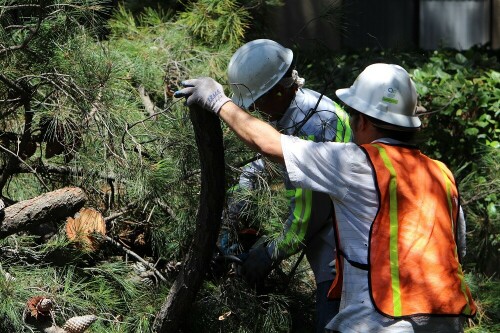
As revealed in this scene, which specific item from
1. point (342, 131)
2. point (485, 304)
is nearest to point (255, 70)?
point (342, 131)

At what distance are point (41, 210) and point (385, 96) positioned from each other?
122 cm

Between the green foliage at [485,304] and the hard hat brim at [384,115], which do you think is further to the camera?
the green foliage at [485,304]

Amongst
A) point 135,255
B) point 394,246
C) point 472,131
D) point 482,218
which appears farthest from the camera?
point 472,131

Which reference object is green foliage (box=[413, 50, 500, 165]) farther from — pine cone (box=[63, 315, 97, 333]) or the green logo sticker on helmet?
pine cone (box=[63, 315, 97, 333])

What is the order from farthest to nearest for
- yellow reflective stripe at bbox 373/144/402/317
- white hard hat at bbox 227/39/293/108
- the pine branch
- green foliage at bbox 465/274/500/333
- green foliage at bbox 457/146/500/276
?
1. green foliage at bbox 457/146/500/276
2. green foliage at bbox 465/274/500/333
3. the pine branch
4. white hard hat at bbox 227/39/293/108
5. yellow reflective stripe at bbox 373/144/402/317

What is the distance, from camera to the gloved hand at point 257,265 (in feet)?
10.9

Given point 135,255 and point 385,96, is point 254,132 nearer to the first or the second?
point 385,96

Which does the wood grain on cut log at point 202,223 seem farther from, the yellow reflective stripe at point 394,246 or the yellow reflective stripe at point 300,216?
the yellow reflective stripe at point 394,246

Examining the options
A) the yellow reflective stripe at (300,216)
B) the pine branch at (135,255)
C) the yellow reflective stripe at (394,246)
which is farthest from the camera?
the pine branch at (135,255)

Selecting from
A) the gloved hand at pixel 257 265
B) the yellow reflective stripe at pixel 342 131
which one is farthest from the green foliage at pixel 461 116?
the gloved hand at pixel 257 265

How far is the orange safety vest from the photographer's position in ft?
8.23

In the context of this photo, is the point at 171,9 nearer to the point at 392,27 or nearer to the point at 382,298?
the point at 382,298

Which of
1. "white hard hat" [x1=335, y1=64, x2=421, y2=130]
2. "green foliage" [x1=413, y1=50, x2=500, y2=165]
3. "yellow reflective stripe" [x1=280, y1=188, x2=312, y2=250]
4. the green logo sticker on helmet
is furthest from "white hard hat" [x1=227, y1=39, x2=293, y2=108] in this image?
"green foliage" [x1=413, y1=50, x2=500, y2=165]

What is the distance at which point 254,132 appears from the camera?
259 centimetres
